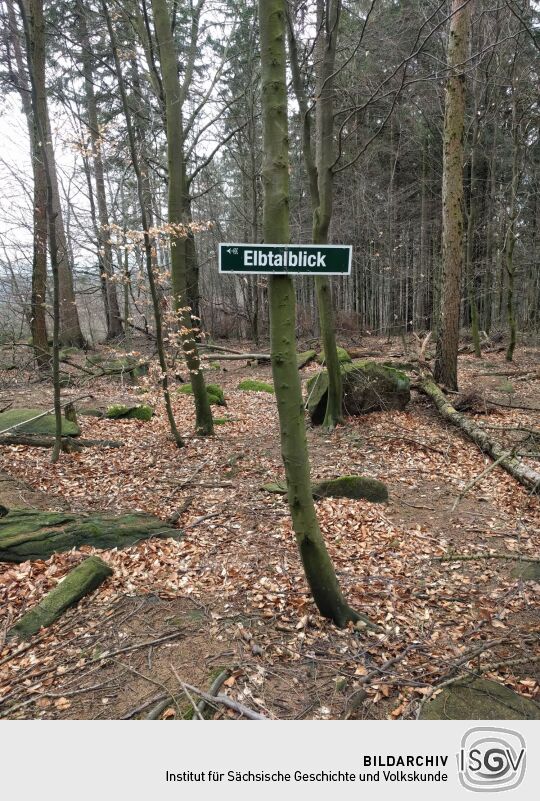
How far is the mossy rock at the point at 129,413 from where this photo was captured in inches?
354

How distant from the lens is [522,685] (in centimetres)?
268

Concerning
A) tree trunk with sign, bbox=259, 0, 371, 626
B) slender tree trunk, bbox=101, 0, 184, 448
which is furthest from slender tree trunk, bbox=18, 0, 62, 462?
tree trunk with sign, bbox=259, 0, 371, 626

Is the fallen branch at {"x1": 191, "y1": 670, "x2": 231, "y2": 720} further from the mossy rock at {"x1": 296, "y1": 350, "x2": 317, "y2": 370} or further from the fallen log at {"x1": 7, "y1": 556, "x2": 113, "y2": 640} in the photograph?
the mossy rock at {"x1": 296, "y1": 350, "x2": 317, "y2": 370}

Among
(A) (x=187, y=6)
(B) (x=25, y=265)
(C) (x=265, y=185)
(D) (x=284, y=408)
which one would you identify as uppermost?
(A) (x=187, y=6)

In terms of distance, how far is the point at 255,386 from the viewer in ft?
41.3

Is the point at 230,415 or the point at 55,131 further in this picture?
the point at 230,415

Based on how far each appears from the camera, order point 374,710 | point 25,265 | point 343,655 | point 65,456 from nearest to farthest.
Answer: point 374,710, point 343,655, point 65,456, point 25,265

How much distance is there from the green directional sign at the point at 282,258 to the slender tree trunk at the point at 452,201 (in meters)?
7.29

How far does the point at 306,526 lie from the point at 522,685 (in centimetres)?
159

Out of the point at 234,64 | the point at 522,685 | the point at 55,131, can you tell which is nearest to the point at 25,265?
the point at 55,131

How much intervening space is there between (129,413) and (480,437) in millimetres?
6551
